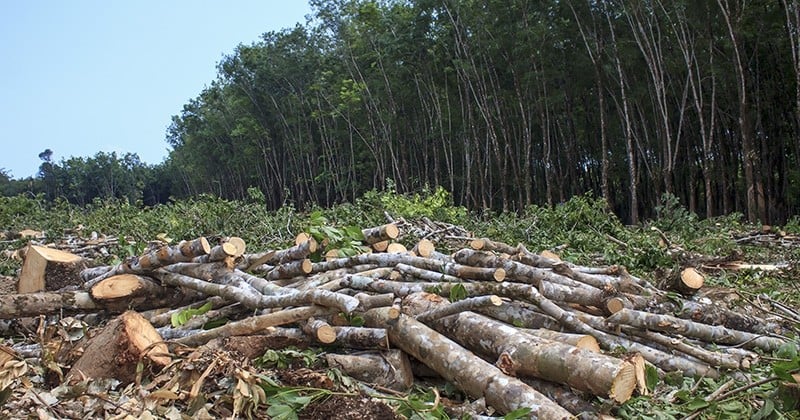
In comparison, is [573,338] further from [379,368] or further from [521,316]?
[379,368]

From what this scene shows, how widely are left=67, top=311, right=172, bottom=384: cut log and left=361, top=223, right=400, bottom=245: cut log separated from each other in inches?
87.0

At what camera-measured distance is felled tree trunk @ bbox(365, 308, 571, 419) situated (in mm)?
2812

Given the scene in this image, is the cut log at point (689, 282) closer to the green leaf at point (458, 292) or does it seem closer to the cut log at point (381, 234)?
the green leaf at point (458, 292)

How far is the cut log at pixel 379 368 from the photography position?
3.46 meters

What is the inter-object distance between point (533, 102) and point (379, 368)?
20771 mm

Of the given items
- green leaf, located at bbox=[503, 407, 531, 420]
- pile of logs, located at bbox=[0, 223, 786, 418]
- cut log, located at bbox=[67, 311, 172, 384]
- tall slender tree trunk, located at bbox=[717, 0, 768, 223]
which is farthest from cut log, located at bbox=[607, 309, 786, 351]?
tall slender tree trunk, located at bbox=[717, 0, 768, 223]

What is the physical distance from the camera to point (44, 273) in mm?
5418

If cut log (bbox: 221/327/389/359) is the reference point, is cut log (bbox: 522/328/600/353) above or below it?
below

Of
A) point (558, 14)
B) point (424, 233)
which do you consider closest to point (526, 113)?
point (558, 14)

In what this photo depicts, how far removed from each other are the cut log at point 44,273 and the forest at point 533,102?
13.3 meters

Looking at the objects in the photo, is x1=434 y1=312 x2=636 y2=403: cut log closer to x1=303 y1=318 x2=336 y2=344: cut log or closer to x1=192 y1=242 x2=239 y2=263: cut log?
x1=303 y1=318 x2=336 y2=344: cut log

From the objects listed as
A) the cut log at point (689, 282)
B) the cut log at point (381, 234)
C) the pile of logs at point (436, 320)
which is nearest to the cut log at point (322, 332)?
the pile of logs at point (436, 320)

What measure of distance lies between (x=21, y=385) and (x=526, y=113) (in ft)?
72.6

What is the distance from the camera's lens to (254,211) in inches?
432
